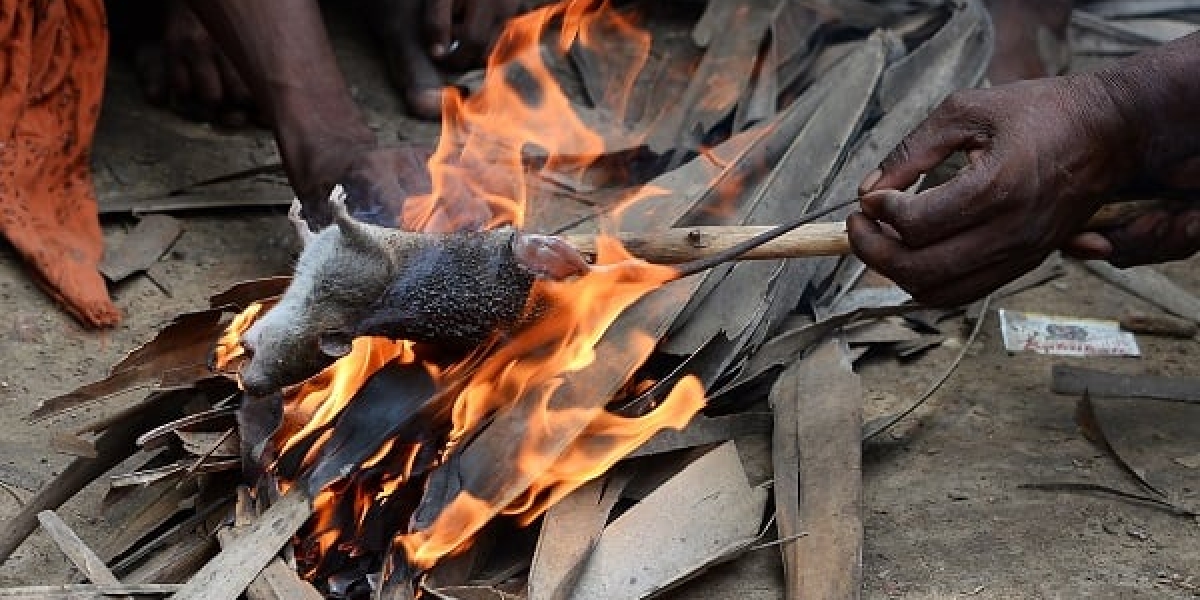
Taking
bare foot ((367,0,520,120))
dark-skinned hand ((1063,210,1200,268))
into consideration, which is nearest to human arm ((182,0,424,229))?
bare foot ((367,0,520,120))

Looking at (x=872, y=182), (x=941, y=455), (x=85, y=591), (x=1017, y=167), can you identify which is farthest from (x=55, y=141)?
(x=1017, y=167)

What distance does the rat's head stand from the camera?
262cm

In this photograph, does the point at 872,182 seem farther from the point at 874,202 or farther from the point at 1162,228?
the point at 1162,228

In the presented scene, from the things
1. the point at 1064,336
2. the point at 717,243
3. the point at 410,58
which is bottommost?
the point at 1064,336

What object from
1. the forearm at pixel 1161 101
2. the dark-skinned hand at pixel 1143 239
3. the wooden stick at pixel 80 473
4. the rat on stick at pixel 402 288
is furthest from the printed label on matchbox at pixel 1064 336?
the wooden stick at pixel 80 473

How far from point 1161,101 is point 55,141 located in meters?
2.48

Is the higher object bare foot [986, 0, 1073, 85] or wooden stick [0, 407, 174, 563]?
wooden stick [0, 407, 174, 563]

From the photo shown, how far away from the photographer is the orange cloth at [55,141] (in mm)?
3611

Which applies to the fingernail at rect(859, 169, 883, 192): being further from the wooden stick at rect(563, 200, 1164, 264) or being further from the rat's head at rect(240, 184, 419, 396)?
the rat's head at rect(240, 184, 419, 396)

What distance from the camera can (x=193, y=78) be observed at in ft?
14.4

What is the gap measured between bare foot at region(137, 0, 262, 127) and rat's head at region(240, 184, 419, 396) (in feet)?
5.99

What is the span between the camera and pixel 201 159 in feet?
14.1

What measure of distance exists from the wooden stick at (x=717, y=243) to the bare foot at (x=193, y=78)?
6.09 feet

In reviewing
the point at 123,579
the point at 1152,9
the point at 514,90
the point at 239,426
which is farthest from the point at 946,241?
the point at 1152,9
